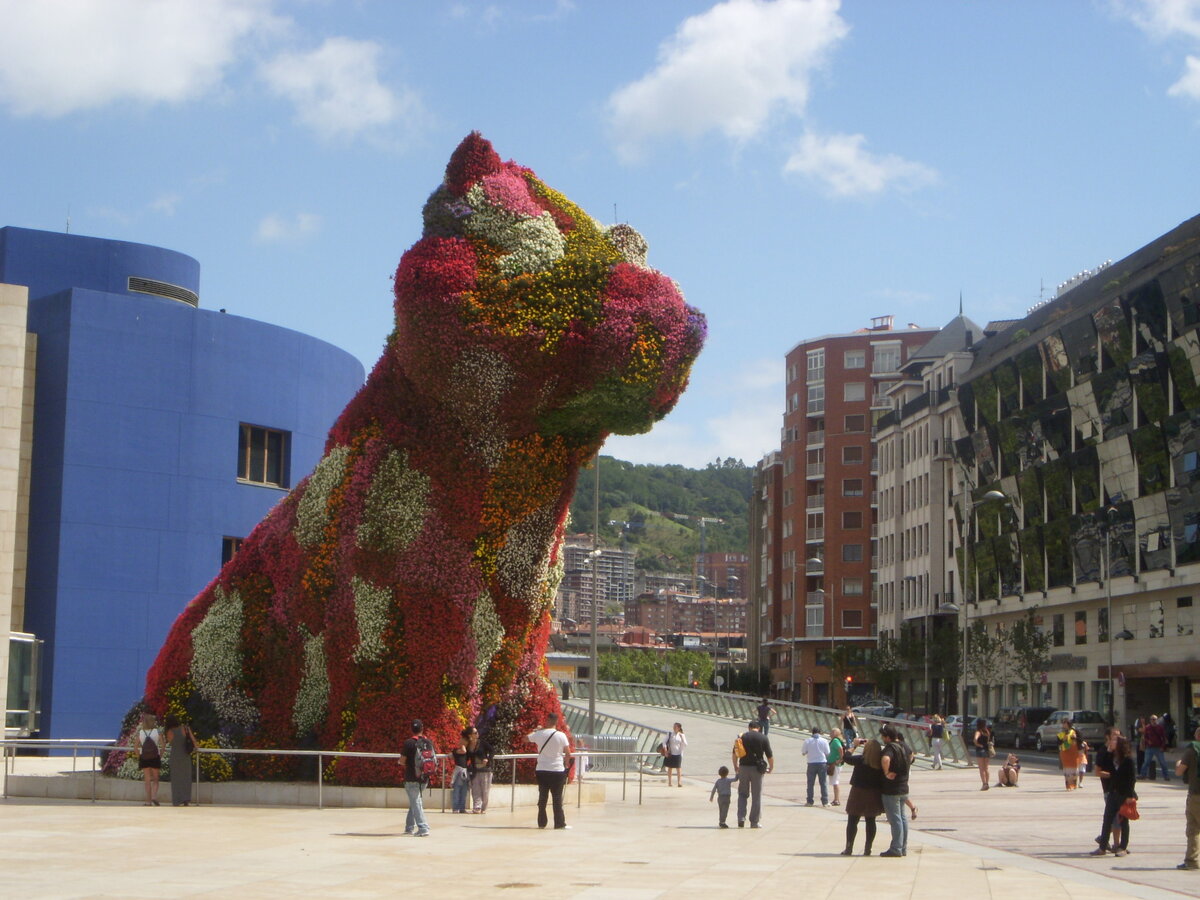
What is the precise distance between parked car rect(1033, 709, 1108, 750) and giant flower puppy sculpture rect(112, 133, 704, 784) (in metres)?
29.3

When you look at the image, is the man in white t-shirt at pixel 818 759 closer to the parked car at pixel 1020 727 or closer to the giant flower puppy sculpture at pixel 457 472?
the giant flower puppy sculpture at pixel 457 472

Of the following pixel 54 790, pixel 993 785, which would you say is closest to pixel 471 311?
pixel 54 790

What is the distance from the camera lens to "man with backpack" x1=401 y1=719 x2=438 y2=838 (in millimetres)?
15039

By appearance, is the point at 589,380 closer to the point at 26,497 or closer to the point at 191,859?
the point at 191,859

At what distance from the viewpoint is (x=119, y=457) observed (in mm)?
34312

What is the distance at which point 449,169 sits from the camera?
17.1m

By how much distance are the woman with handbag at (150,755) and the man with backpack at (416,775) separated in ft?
13.7

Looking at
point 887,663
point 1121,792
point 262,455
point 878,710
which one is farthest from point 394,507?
point 887,663

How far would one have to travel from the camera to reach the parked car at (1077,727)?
147 ft

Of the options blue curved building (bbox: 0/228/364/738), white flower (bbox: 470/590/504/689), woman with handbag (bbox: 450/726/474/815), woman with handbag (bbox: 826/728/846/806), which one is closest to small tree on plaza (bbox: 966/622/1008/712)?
blue curved building (bbox: 0/228/364/738)

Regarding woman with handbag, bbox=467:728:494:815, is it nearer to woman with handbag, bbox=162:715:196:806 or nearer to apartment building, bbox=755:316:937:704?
woman with handbag, bbox=162:715:196:806

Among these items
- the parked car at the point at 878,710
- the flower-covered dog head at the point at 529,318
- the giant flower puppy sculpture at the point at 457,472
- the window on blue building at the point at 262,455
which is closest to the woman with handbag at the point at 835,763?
the giant flower puppy sculpture at the point at 457,472

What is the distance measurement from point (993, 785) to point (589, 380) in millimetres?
19538

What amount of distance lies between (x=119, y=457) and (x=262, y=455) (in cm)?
428
